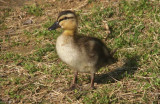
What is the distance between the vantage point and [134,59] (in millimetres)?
5238

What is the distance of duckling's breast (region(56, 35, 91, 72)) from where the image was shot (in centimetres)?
411

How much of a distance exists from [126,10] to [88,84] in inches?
106

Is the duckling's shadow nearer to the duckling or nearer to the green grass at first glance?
the duckling

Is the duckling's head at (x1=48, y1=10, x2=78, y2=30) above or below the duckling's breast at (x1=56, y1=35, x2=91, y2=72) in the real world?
above

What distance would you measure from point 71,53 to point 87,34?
2.03 m

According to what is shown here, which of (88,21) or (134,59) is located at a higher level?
(88,21)

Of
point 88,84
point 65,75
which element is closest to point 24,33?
point 65,75

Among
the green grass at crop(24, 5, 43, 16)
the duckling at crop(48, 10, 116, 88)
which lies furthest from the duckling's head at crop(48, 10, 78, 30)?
the green grass at crop(24, 5, 43, 16)

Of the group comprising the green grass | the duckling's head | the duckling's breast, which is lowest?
the duckling's breast

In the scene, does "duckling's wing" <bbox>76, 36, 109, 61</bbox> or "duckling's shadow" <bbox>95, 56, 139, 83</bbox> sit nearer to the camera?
"duckling's wing" <bbox>76, 36, 109, 61</bbox>

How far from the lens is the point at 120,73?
499cm

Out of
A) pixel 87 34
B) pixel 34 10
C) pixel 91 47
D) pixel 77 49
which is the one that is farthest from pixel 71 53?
pixel 34 10

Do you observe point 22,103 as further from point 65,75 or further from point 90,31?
point 90,31

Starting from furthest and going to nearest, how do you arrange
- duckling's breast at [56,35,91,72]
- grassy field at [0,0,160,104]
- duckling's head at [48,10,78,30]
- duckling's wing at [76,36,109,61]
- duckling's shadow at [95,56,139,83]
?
duckling's shadow at [95,56,139,83], grassy field at [0,0,160,104], duckling's head at [48,10,78,30], duckling's wing at [76,36,109,61], duckling's breast at [56,35,91,72]
